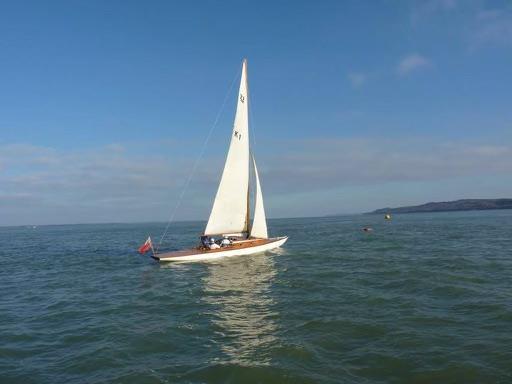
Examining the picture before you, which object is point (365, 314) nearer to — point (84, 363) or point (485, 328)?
point (485, 328)

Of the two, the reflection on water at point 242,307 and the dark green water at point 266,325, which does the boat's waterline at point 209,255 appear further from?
the dark green water at point 266,325

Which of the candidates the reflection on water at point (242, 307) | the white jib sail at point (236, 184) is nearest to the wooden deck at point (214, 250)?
the reflection on water at point (242, 307)

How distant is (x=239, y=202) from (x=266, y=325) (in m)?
23.7

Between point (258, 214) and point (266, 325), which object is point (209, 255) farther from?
point (266, 325)

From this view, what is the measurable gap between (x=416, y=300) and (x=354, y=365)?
29.8 ft

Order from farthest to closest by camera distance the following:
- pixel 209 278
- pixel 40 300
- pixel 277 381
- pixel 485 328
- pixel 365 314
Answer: pixel 209 278 → pixel 40 300 → pixel 365 314 → pixel 485 328 → pixel 277 381

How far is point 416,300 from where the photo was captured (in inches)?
801

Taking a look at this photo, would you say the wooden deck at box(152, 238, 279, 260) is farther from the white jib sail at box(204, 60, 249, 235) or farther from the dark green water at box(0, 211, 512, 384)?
the dark green water at box(0, 211, 512, 384)

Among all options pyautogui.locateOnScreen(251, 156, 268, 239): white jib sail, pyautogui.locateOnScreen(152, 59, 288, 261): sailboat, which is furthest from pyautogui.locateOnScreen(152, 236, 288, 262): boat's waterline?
pyautogui.locateOnScreen(251, 156, 268, 239): white jib sail

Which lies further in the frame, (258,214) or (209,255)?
(258,214)

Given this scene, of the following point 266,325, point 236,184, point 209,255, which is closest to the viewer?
point 266,325

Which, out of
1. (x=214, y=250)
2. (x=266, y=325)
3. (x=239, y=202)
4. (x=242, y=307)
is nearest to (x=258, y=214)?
(x=239, y=202)

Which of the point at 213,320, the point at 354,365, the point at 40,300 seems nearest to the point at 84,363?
the point at 213,320

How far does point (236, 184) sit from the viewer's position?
4016 cm
